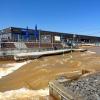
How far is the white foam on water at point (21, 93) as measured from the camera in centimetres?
1383

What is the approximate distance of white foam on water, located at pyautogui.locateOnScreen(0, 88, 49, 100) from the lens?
13.8 m

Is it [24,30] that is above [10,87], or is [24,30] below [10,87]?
above

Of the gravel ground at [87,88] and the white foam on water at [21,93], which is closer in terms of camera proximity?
the gravel ground at [87,88]

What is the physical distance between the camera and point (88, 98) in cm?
1014

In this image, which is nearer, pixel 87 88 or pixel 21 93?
pixel 87 88

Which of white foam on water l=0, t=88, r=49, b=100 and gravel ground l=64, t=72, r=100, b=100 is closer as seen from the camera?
gravel ground l=64, t=72, r=100, b=100

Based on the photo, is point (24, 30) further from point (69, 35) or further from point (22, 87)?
point (22, 87)

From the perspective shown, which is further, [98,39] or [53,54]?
[98,39]

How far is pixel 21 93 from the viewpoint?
14508 millimetres

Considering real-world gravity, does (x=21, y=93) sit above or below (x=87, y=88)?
below

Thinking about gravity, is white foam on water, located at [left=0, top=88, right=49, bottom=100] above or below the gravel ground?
below

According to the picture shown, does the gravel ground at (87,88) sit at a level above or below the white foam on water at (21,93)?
above

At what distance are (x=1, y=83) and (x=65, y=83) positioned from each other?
687 centimetres

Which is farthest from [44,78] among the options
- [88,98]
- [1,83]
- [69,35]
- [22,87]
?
[69,35]
